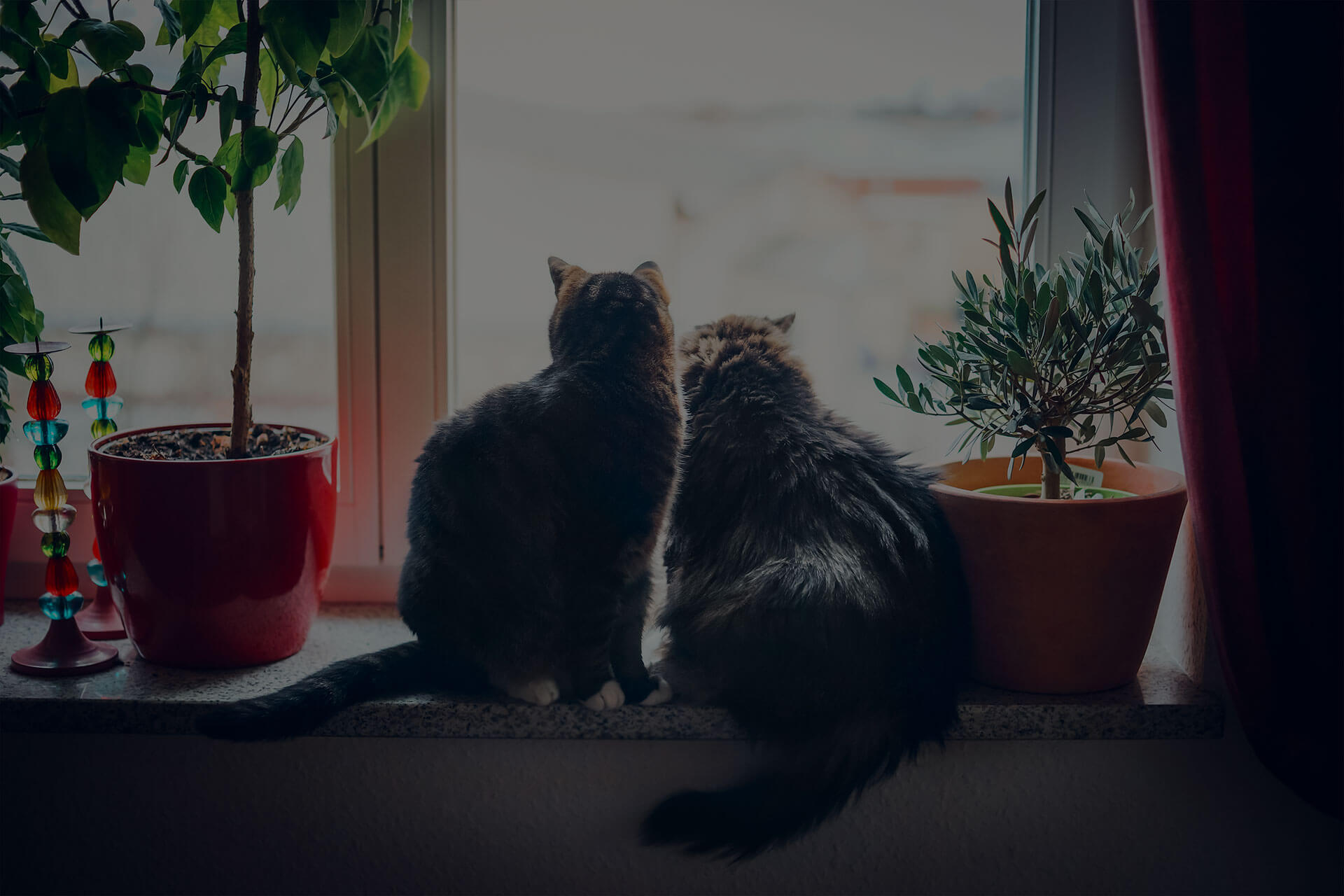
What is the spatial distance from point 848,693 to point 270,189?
102cm

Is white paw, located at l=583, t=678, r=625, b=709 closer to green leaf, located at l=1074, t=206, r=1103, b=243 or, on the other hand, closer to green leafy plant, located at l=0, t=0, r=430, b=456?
green leafy plant, located at l=0, t=0, r=430, b=456

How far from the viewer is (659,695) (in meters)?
1.04

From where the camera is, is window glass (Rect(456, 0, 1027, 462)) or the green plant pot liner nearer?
the green plant pot liner

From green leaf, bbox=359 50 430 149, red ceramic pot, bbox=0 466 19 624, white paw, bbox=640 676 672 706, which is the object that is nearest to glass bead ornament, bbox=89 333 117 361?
red ceramic pot, bbox=0 466 19 624

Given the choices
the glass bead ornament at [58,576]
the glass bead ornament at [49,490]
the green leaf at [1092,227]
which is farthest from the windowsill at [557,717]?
the green leaf at [1092,227]

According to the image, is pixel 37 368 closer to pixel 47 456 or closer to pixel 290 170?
pixel 47 456

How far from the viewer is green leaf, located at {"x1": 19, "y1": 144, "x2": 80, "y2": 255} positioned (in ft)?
2.78

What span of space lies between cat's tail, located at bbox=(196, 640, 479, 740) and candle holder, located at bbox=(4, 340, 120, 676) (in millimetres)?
253

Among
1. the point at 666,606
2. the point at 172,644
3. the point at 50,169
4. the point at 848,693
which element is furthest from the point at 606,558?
the point at 50,169

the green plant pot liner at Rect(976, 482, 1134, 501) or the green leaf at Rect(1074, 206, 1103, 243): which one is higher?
the green leaf at Rect(1074, 206, 1103, 243)

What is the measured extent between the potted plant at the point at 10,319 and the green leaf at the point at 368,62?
39 cm

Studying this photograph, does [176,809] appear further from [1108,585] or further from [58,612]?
[1108,585]

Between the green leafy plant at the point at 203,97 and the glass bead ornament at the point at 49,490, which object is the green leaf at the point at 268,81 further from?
the glass bead ornament at the point at 49,490

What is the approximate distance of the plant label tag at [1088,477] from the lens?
1.13 m
